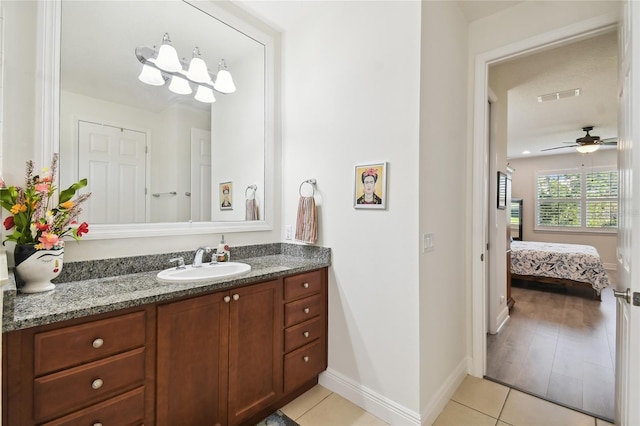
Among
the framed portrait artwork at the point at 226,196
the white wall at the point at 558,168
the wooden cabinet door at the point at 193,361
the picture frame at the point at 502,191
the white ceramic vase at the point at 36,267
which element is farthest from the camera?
the white wall at the point at 558,168

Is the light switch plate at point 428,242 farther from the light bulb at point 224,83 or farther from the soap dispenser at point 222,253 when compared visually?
the light bulb at point 224,83

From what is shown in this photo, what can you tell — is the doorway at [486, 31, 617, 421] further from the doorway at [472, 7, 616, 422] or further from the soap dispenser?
the soap dispenser

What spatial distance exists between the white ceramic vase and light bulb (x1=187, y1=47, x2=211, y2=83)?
4.67ft

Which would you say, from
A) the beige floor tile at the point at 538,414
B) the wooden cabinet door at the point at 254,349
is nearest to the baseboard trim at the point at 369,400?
the wooden cabinet door at the point at 254,349

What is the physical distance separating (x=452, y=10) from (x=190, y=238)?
242cm

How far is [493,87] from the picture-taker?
2.93 meters

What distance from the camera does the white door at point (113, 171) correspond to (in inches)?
63.5

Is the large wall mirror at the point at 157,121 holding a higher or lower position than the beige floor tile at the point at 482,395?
higher

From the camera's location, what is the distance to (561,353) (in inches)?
102

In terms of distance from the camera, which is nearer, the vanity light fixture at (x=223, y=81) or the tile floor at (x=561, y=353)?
the tile floor at (x=561, y=353)

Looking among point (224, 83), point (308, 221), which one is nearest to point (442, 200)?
point (308, 221)

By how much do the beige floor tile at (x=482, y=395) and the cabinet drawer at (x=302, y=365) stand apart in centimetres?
97

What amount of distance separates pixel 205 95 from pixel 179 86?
0.63ft

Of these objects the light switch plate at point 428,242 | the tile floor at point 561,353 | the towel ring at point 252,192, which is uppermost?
the towel ring at point 252,192
